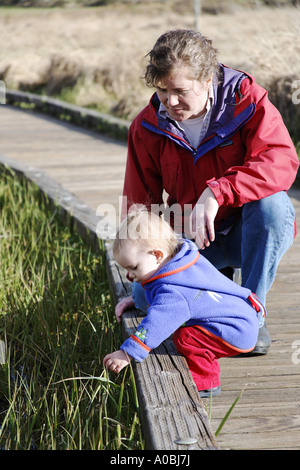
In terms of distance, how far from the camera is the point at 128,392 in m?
2.86

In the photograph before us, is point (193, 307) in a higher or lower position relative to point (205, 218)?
lower

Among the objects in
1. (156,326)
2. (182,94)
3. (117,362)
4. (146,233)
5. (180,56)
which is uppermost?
(180,56)

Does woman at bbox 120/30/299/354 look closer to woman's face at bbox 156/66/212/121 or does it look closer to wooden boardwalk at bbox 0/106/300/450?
woman's face at bbox 156/66/212/121

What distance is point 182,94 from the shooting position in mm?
2912

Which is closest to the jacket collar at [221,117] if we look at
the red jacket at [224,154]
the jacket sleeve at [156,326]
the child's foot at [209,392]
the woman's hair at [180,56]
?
the red jacket at [224,154]

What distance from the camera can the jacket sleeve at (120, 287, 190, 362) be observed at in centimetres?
257

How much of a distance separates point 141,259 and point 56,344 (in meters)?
1.02

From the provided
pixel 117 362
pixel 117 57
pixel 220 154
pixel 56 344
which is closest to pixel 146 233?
pixel 117 362

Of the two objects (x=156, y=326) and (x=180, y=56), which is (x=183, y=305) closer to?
(x=156, y=326)

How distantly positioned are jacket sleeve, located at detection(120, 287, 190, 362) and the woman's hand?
0.27 meters

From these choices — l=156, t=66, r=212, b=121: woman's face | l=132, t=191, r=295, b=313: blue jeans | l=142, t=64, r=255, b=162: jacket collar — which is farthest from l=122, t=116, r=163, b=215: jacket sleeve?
l=132, t=191, r=295, b=313: blue jeans

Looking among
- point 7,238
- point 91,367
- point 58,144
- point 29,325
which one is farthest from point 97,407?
point 58,144

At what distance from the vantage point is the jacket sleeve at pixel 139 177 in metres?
3.29

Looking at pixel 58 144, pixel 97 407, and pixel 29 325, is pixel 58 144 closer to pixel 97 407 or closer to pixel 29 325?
pixel 29 325
